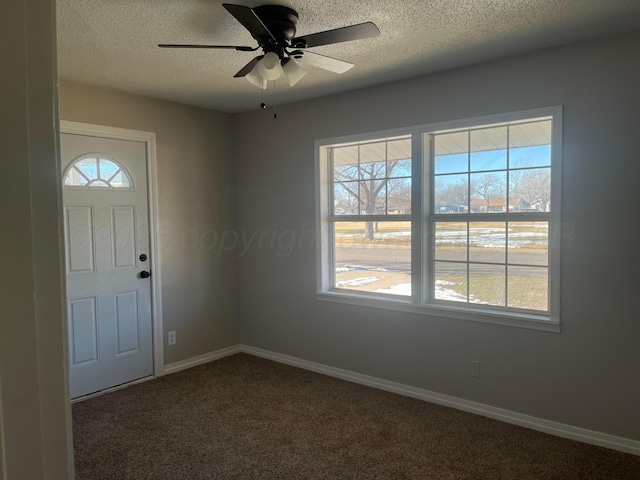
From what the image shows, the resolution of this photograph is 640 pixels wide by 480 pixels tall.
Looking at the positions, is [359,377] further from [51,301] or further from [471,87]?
[51,301]

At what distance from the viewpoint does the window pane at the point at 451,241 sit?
3.37 meters

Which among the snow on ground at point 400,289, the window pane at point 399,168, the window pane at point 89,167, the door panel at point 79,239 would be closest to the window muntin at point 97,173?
the window pane at point 89,167

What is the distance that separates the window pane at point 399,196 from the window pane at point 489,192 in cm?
54

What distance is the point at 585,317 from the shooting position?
2822mm

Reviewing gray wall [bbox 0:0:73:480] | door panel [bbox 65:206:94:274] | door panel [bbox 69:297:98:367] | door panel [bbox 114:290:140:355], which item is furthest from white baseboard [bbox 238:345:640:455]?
gray wall [bbox 0:0:73:480]

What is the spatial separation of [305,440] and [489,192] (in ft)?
7.02

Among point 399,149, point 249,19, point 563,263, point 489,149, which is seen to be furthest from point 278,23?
point 563,263

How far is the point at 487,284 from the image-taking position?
10.8 feet

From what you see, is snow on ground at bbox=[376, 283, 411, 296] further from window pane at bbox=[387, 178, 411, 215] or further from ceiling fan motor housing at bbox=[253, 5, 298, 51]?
ceiling fan motor housing at bbox=[253, 5, 298, 51]

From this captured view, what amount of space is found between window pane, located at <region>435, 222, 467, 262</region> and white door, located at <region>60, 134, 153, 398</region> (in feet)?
8.36

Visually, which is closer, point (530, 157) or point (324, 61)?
point (324, 61)

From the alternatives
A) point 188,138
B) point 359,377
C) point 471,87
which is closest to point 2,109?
point 471,87

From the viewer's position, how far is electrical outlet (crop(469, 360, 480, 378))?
10.7 feet

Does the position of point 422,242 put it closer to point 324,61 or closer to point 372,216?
point 372,216
